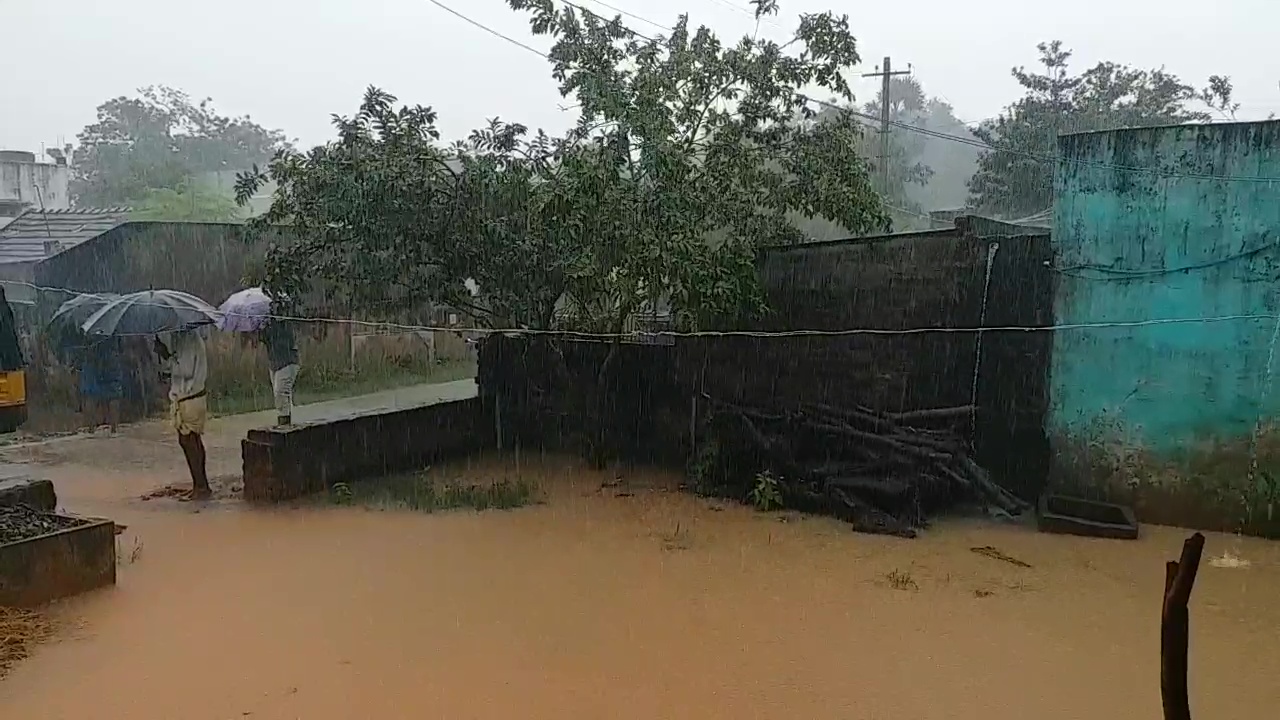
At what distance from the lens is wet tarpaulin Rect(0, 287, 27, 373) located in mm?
8828

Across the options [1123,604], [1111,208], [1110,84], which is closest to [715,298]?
[1111,208]

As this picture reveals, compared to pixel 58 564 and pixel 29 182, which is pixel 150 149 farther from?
pixel 58 564

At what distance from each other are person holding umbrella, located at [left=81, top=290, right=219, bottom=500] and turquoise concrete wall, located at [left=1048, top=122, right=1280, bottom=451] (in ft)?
25.3

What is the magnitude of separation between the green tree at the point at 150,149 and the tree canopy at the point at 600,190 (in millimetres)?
18308

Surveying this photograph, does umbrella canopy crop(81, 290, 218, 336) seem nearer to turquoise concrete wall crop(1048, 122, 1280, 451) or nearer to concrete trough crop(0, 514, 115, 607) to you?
concrete trough crop(0, 514, 115, 607)

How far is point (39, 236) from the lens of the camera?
18641mm

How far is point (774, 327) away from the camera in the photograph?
1017 centimetres

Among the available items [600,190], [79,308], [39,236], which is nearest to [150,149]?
[39,236]

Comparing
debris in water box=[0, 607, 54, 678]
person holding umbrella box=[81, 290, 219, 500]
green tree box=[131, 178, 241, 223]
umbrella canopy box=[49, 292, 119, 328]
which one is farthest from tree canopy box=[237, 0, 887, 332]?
green tree box=[131, 178, 241, 223]

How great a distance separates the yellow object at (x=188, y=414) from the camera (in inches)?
355

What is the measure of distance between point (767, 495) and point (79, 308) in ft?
30.9

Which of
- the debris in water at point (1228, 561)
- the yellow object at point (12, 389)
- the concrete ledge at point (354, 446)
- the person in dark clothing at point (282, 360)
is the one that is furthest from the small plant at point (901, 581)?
the yellow object at point (12, 389)

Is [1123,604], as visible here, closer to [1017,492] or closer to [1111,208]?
[1017,492]

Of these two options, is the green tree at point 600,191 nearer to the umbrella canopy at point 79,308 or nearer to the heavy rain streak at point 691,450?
the heavy rain streak at point 691,450
